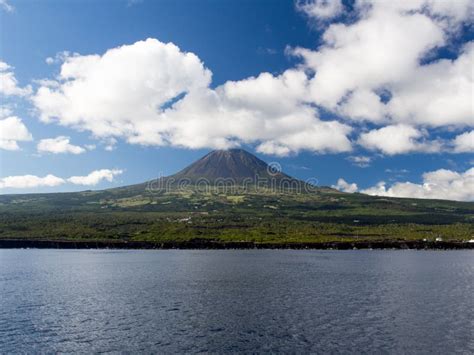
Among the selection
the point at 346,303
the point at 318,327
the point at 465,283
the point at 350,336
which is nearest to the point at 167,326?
the point at 318,327

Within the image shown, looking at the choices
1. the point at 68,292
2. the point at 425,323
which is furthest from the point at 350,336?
the point at 68,292

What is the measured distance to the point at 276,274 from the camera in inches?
4294

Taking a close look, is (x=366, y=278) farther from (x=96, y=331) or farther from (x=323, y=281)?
(x=96, y=331)

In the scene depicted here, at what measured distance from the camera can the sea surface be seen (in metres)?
46.8

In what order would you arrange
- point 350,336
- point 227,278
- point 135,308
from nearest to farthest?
point 350,336, point 135,308, point 227,278

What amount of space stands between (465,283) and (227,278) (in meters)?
51.8

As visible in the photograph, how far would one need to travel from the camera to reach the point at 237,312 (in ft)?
208

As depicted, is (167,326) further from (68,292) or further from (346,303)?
(68,292)

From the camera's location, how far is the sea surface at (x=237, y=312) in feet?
153

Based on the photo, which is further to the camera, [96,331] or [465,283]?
[465,283]

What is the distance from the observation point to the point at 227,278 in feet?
336

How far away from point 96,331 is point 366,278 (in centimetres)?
6932

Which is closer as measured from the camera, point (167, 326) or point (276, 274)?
point (167, 326)

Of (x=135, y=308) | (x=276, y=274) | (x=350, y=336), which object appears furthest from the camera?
(x=276, y=274)
